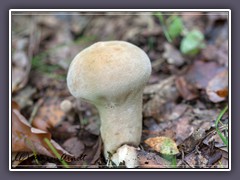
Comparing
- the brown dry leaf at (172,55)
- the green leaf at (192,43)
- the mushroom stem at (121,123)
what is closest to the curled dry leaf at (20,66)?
the mushroom stem at (121,123)

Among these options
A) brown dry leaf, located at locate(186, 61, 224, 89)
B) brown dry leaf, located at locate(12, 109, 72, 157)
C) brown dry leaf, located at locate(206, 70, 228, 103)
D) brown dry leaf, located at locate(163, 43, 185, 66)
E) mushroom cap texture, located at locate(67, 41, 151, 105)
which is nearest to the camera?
mushroom cap texture, located at locate(67, 41, 151, 105)

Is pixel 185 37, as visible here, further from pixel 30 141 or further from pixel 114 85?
pixel 30 141

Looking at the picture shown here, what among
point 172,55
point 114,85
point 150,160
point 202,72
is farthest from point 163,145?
point 172,55

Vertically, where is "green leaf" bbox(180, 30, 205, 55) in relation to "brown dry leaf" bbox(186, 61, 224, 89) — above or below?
above

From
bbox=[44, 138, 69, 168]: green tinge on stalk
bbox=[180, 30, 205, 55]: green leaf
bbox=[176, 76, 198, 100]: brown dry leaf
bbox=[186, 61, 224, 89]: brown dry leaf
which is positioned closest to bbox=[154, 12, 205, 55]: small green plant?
bbox=[180, 30, 205, 55]: green leaf

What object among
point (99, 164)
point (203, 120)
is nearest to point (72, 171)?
point (99, 164)

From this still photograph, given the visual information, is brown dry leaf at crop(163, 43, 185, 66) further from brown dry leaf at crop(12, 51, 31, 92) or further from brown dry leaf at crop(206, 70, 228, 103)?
brown dry leaf at crop(12, 51, 31, 92)

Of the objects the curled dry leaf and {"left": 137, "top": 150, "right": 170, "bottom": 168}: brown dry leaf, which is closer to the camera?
{"left": 137, "top": 150, "right": 170, "bottom": 168}: brown dry leaf
